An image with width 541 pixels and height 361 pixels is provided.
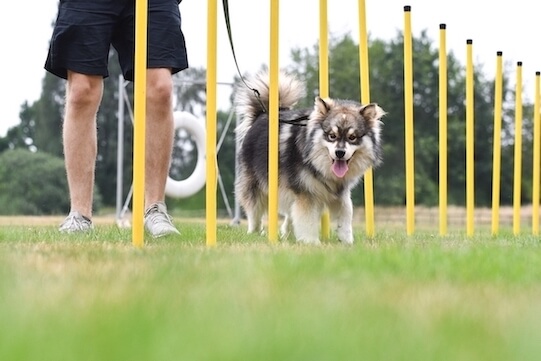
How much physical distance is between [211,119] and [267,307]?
1.89 meters

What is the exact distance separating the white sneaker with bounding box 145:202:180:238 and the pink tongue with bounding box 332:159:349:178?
36.8 inches

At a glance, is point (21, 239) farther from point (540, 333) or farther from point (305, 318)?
point (540, 333)

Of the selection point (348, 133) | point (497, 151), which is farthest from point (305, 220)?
point (497, 151)

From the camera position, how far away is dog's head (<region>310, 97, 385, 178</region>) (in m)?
4.59

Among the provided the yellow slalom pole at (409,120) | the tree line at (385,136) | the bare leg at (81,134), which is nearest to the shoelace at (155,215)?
the bare leg at (81,134)

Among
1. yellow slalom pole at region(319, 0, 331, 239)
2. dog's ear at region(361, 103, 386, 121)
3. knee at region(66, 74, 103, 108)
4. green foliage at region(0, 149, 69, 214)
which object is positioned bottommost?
green foliage at region(0, 149, 69, 214)

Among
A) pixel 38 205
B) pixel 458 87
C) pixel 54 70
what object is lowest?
pixel 38 205

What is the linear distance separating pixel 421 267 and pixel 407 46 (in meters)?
3.54

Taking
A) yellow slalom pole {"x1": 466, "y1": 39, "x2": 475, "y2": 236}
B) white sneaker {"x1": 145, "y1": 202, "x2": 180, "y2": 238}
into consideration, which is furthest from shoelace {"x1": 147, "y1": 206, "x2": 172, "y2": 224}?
yellow slalom pole {"x1": 466, "y1": 39, "x2": 475, "y2": 236}

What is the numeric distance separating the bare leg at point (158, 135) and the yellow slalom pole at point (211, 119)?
2.85 ft

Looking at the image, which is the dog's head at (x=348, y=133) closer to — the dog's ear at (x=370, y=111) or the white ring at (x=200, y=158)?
the dog's ear at (x=370, y=111)

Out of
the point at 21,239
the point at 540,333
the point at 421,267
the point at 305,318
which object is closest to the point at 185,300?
the point at 305,318

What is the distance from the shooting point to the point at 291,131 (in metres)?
4.88

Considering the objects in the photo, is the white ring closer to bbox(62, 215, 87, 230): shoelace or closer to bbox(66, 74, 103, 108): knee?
bbox(62, 215, 87, 230): shoelace
